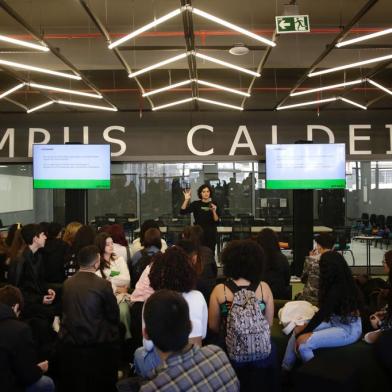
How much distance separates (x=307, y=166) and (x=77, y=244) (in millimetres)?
4367

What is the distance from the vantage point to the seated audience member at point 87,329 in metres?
3.14

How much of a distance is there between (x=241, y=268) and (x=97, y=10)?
19.3 ft

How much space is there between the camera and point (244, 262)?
279 cm

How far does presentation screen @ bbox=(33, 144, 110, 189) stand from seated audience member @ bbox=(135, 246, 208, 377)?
16.5 feet

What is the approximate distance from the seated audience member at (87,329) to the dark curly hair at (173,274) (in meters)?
0.56

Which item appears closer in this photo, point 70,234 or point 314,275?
point 314,275

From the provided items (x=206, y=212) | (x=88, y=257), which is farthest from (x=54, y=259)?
(x=206, y=212)

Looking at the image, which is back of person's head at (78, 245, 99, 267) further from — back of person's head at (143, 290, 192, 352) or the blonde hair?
the blonde hair

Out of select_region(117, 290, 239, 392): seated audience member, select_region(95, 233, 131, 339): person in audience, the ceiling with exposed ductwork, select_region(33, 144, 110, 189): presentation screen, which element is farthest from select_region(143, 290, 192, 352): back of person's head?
select_region(33, 144, 110, 189): presentation screen

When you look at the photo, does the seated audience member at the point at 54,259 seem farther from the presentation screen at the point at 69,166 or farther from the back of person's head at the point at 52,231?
the presentation screen at the point at 69,166

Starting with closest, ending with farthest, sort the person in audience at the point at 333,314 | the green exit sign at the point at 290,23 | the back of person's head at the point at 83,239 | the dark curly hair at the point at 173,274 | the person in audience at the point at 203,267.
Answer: the dark curly hair at the point at 173,274
the person in audience at the point at 333,314
the person in audience at the point at 203,267
the back of person's head at the point at 83,239
the green exit sign at the point at 290,23

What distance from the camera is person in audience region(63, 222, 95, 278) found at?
14.3 feet

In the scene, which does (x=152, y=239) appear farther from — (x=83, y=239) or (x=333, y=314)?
(x=333, y=314)

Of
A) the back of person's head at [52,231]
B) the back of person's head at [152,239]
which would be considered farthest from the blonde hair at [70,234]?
the back of person's head at [152,239]
